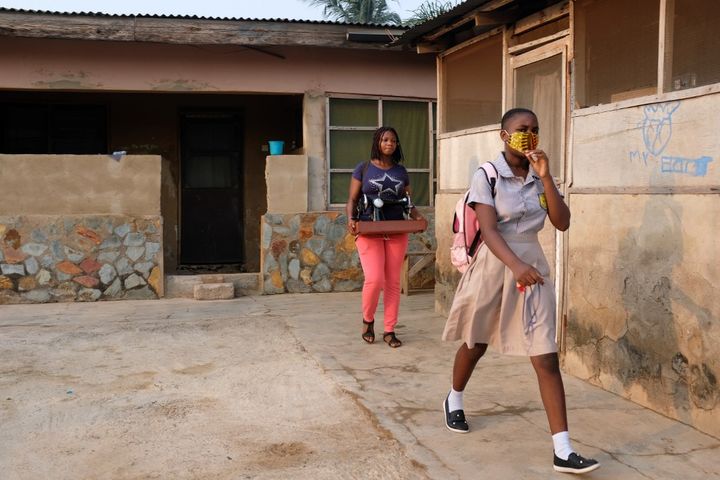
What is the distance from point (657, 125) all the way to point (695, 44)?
0.49m

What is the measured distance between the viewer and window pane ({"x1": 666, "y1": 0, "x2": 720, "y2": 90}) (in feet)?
13.9

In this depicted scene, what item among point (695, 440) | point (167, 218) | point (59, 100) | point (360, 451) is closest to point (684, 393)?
point (695, 440)

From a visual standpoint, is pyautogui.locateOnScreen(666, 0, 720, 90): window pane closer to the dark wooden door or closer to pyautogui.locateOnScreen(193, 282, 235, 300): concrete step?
pyautogui.locateOnScreen(193, 282, 235, 300): concrete step

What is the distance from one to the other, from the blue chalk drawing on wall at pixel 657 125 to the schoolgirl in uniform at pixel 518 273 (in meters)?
1.12

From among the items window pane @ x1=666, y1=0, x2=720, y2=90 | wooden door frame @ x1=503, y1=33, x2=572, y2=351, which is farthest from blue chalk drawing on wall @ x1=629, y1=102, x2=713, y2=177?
wooden door frame @ x1=503, y1=33, x2=572, y2=351

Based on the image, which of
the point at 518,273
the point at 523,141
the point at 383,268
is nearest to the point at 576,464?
the point at 518,273

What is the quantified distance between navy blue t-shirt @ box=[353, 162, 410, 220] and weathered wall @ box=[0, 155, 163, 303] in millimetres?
3832

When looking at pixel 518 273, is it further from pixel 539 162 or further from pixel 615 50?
pixel 615 50

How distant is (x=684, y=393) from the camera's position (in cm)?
414

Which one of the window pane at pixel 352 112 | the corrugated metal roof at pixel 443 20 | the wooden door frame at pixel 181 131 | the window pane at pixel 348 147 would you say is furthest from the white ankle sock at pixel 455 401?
the wooden door frame at pixel 181 131

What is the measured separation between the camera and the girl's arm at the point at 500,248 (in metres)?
3.38

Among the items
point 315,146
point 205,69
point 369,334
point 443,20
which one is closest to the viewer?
point 369,334

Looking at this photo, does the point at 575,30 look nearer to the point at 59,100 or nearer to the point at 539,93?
the point at 539,93

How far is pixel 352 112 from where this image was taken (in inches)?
394
